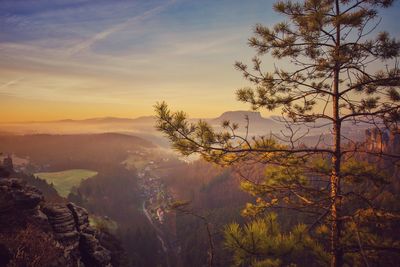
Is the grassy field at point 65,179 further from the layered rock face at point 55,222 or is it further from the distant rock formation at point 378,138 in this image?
the distant rock formation at point 378,138

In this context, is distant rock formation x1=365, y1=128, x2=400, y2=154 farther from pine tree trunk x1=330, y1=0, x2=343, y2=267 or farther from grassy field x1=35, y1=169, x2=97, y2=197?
grassy field x1=35, y1=169, x2=97, y2=197

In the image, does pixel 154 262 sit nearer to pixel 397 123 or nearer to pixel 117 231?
pixel 117 231

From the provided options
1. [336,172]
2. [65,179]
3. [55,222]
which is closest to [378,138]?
[336,172]

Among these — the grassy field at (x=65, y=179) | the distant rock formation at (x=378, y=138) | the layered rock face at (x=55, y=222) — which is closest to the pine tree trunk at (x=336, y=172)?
the distant rock formation at (x=378, y=138)

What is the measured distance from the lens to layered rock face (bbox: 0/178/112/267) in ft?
52.8

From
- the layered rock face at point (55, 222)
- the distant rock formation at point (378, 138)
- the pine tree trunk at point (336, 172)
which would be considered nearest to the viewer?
the distant rock formation at point (378, 138)

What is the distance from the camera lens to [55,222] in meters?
18.8

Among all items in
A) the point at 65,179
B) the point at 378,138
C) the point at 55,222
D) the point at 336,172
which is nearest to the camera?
the point at 336,172

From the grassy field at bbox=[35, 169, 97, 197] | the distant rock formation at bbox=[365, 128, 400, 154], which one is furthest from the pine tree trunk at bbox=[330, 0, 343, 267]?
the grassy field at bbox=[35, 169, 97, 197]

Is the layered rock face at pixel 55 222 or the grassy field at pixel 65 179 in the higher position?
the layered rock face at pixel 55 222

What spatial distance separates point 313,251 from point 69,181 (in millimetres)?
177558

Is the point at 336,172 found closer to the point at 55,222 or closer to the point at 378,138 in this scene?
the point at 378,138

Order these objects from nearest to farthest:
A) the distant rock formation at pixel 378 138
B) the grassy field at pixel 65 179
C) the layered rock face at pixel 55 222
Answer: the distant rock formation at pixel 378 138 < the layered rock face at pixel 55 222 < the grassy field at pixel 65 179

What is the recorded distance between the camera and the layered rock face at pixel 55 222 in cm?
1609
